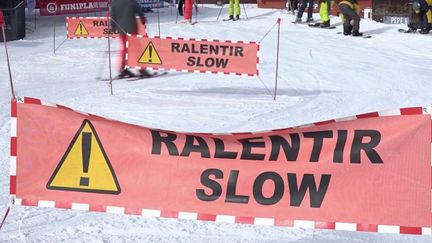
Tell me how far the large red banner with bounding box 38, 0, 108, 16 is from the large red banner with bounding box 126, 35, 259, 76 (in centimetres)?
1518

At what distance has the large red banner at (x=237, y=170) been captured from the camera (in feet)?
12.3

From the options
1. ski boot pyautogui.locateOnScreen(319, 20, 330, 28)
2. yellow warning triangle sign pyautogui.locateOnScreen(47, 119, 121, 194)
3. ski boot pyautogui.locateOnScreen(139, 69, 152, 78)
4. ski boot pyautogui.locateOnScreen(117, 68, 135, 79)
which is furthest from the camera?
ski boot pyautogui.locateOnScreen(319, 20, 330, 28)

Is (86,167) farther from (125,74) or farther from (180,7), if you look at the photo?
(180,7)

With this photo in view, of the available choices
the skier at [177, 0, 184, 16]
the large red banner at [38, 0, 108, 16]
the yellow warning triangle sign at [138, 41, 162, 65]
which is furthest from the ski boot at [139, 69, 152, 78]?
the skier at [177, 0, 184, 16]

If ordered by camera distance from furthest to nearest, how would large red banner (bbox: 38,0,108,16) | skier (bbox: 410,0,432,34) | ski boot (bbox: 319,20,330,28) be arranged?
large red banner (bbox: 38,0,108,16) → ski boot (bbox: 319,20,330,28) → skier (bbox: 410,0,432,34)

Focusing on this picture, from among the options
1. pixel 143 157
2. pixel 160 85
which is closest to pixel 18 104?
pixel 143 157

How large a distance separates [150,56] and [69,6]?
1590 cm

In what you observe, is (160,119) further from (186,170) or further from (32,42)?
(32,42)

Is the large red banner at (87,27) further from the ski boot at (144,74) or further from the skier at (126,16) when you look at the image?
the ski boot at (144,74)

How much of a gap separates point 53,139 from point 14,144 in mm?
255

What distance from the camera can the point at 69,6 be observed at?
25.2m

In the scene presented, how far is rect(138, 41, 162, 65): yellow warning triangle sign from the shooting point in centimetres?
1027

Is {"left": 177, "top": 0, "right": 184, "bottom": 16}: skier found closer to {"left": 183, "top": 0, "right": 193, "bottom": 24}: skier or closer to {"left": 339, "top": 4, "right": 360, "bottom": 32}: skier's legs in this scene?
{"left": 183, "top": 0, "right": 193, "bottom": 24}: skier

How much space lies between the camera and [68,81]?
39.4ft
